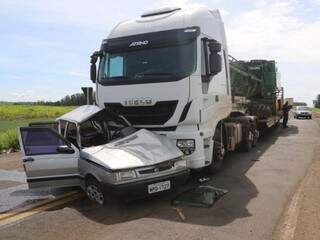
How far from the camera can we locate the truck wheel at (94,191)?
728 centimetres

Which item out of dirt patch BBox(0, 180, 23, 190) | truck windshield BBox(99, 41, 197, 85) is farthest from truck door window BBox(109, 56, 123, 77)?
dirt patch BBox(0, 180, 23, 190)

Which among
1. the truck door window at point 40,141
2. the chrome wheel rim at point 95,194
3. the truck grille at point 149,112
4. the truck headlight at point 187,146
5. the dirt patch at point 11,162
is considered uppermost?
the truck grille at point 149,112

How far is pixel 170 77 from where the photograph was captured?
8.46 meters

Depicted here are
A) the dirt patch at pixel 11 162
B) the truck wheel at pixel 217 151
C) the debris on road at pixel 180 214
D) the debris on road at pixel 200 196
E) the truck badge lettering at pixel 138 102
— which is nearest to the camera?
the debris on road at pixel 180 214

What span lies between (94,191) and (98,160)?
61 cm

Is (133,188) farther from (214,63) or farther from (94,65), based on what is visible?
(94,65)

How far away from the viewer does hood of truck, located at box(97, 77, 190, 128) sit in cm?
842

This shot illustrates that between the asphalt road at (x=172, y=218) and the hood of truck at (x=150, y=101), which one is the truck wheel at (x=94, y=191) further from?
the hood of truck at (x=150, y=101)

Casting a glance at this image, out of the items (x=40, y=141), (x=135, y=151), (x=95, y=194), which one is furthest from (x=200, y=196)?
(x=40, y=141)

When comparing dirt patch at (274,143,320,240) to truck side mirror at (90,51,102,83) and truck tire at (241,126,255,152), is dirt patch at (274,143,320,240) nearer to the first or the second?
truck tire at (241,126,255,152)

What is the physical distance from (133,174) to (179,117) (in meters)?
1.94

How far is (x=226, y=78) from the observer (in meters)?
10.7

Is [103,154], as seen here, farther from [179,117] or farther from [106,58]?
[106,58]

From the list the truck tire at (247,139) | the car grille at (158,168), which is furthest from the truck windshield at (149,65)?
the truck tire at (247,139)
